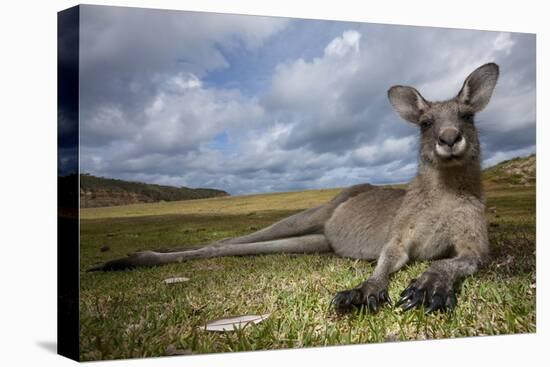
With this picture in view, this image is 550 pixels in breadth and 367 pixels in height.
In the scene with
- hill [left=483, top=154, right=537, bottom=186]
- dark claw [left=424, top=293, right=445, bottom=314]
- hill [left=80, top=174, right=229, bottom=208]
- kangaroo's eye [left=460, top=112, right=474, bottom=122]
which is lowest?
dark claw [left=424, top=293, right=445, bottom=314]

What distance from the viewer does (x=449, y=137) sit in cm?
599

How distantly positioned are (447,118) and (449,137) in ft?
0.83

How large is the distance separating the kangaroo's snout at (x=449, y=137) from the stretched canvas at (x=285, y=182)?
0.01 metres

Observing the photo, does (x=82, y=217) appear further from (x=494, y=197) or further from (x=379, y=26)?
(x=494, y=197)

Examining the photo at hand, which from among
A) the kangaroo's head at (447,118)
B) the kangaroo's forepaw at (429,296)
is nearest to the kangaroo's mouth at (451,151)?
the kangaroo's head at (447,118)

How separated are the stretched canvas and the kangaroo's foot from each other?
1 cm

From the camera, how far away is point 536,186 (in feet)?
22.7

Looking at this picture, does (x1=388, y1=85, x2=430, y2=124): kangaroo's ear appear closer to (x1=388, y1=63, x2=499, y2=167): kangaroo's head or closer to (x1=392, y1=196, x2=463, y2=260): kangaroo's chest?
(x1=388, y1=63, x2=499, y2=167): kangaroo's head

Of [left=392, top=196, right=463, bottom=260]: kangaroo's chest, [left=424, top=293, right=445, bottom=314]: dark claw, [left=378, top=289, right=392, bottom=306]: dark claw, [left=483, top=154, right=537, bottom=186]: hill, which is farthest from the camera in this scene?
[left=483, top=154, right=537, bottom=186]: hill

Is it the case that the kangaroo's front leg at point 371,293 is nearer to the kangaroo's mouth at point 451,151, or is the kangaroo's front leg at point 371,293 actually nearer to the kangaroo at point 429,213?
the kangaroo at point 429,213

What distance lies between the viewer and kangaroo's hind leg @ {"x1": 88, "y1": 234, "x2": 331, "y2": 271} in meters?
5.64

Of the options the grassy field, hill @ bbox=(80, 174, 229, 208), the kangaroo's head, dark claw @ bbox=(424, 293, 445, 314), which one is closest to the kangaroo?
the kangaroo's head

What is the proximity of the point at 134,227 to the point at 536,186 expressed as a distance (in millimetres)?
4162

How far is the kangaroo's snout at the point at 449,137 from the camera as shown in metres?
5.99
